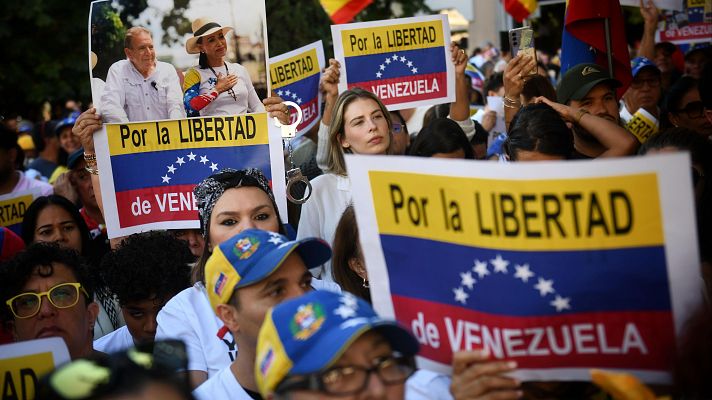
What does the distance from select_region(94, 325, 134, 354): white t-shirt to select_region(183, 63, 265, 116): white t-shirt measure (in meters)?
1.41

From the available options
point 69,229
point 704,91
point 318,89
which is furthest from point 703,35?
point 69,229

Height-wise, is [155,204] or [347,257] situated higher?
[155,204]

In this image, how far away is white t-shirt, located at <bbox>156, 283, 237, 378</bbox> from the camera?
3908mm

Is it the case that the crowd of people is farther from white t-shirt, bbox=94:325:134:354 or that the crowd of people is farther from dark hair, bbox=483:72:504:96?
dark hair, bbox=483:72:504:96

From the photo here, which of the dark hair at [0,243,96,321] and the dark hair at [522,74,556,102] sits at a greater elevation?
the dark hair at [522,74,556,102]

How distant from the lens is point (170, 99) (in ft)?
17.7

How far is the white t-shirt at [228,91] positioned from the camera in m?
5.38

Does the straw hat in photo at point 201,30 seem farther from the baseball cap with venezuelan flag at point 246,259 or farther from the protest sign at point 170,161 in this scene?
the baseball cap with venezuelan flag at point 246,259

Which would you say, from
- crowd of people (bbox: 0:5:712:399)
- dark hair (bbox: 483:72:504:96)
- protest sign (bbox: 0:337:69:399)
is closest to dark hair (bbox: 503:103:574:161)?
crowd of people (bbox: 0:5:712:399)

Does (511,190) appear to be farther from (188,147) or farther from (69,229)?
(69,229)

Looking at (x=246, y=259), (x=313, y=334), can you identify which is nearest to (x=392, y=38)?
(x=246, y=259)

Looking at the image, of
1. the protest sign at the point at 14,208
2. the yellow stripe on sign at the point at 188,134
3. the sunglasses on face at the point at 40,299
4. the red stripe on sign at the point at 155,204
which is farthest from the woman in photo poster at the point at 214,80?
the protest sign at the point at 14,208

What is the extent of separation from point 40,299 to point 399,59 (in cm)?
361

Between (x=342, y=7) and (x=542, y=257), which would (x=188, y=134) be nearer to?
(x=542, y=257)
